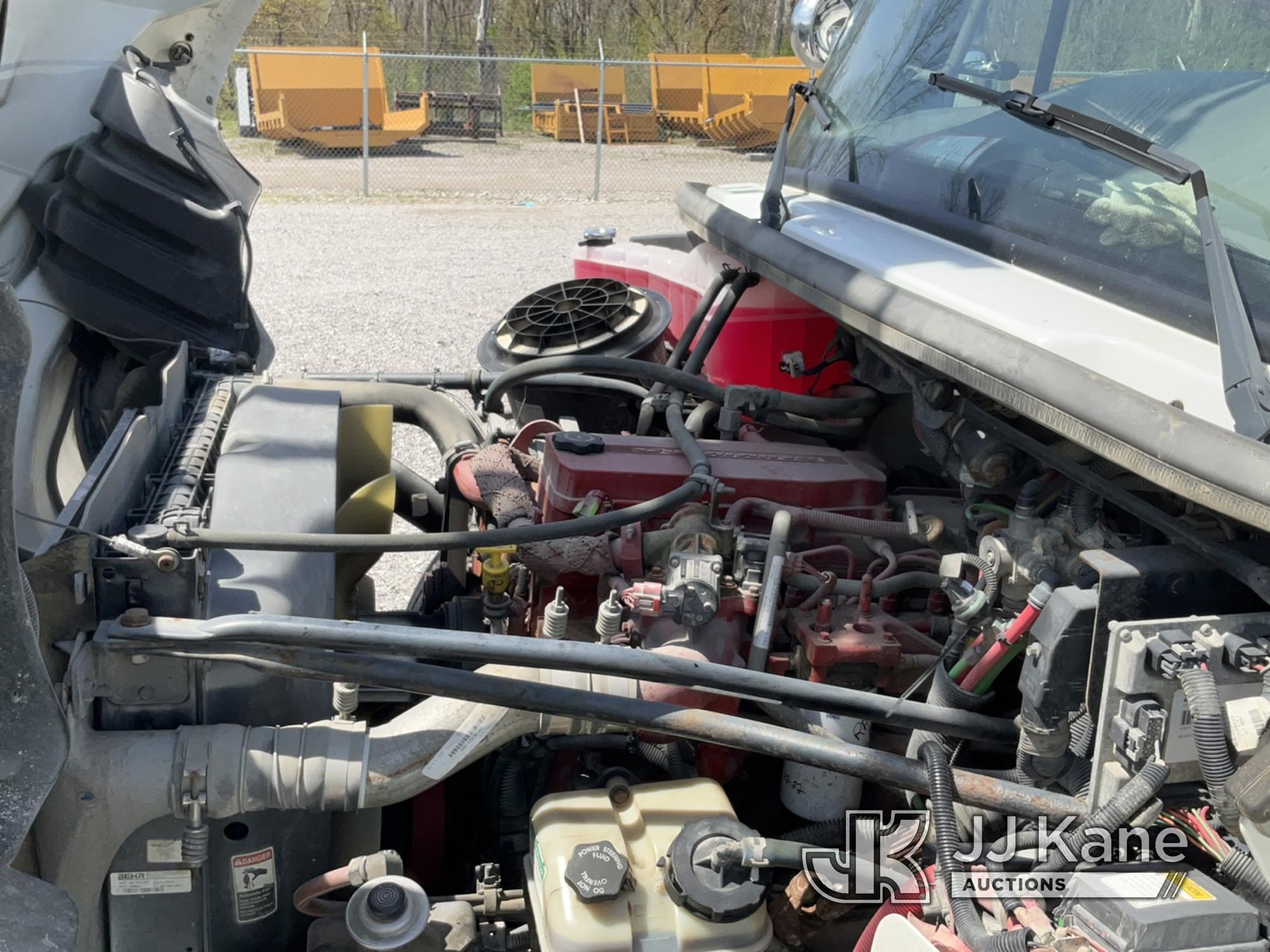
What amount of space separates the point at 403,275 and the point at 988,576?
8.82m

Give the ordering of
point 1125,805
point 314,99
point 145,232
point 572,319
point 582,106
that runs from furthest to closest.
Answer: point 582,106
point 314,99
point 572,319
point 145,232
point 1125,805

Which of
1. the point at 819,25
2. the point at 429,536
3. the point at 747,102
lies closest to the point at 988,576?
A: the point at 429,536

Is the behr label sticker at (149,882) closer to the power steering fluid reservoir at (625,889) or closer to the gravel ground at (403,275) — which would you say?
the power steering fluid reservoir at (625,889)

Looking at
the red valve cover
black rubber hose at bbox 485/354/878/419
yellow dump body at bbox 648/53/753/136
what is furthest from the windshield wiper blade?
yellow dump body at bbox 648/53/753/136

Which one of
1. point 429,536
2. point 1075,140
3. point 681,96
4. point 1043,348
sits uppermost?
point 1075,140

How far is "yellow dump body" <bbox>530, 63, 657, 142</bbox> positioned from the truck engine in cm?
1785

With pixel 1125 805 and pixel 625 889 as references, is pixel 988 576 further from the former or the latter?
pixel 625 889

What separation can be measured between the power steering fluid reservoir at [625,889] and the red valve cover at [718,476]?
2.23 feet

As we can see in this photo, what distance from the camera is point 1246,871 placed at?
1.39 meters

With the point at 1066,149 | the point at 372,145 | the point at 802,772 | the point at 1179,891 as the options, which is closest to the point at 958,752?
the point at 802,772

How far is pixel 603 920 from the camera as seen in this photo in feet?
5.60

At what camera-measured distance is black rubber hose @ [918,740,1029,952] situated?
4.76ft

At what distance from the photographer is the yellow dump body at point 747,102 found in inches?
744

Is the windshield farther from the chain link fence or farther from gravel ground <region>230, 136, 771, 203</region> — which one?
gravel ground <region>230, 136, 771, 203</region>
